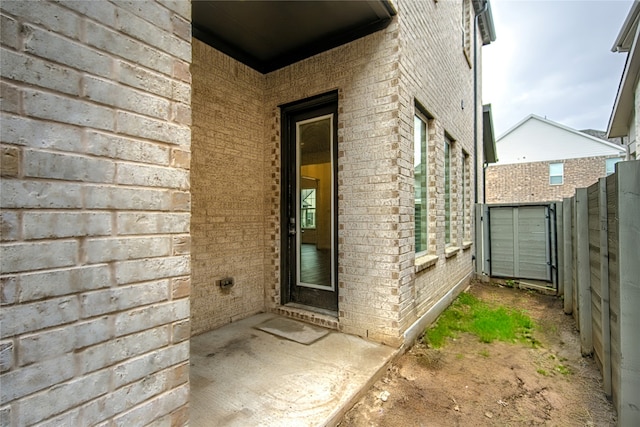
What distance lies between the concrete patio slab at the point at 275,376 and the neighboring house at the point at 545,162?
19.1m

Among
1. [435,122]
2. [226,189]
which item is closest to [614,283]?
[435,122]

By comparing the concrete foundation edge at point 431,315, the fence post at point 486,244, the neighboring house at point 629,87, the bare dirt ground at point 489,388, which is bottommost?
the bare dirt ground at point 489,388

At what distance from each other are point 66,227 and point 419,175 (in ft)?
13.2

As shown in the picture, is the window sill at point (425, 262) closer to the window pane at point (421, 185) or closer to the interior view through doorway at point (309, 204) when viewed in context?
the window pane at point (421, 185)

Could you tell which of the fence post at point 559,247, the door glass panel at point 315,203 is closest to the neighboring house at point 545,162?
the fence post at point 559,247

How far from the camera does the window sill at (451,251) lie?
4883mm

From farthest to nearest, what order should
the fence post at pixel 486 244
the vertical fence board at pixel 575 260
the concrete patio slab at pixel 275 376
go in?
1. the fence post at pixel 486 244
2. the vertical fence board at pixel 575 260
3. the concrete patio slab at pixel 275 376

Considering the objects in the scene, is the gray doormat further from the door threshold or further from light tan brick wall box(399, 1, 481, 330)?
light tan brick wall box(399, 1, 481, 330)

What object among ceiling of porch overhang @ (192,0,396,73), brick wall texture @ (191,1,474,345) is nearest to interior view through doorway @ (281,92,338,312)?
brick wall texture @ (191,1,474,345)

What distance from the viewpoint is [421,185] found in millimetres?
4324

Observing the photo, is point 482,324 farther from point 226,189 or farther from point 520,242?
point 226,189

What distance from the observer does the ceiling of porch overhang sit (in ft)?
9.70

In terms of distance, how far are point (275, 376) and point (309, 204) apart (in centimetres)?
211

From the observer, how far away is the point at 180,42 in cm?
134
